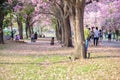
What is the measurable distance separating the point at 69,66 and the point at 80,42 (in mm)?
3322

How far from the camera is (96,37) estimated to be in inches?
1340

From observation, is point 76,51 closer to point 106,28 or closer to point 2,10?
point 2,10

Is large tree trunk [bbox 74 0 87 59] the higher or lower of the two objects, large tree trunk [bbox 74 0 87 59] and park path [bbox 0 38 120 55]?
the higher

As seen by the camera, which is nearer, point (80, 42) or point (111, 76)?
point (111, 76)

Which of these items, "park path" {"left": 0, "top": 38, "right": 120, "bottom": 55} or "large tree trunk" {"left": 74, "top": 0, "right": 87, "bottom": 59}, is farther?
"park path" {"left": 0, "top": 38, "right": 120, "bottom": 55}

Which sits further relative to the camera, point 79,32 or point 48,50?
point 48,50

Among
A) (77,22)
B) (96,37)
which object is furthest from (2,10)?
(77,22)

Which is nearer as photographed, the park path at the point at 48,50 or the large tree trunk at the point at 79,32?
the large tree trunk at the point at 79,32

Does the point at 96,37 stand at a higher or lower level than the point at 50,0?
lower

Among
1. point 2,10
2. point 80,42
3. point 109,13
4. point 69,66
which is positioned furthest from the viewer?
point 109,13

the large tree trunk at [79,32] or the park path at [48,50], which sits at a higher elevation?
the large tree trunk at [79,32]

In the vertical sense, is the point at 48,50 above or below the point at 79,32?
below

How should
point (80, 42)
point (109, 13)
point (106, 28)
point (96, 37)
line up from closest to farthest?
point (80, 42)
point (96, 37)
point (109, 13)
point (106, 28)

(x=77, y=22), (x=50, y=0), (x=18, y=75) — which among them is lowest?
(x=18, y=75)
